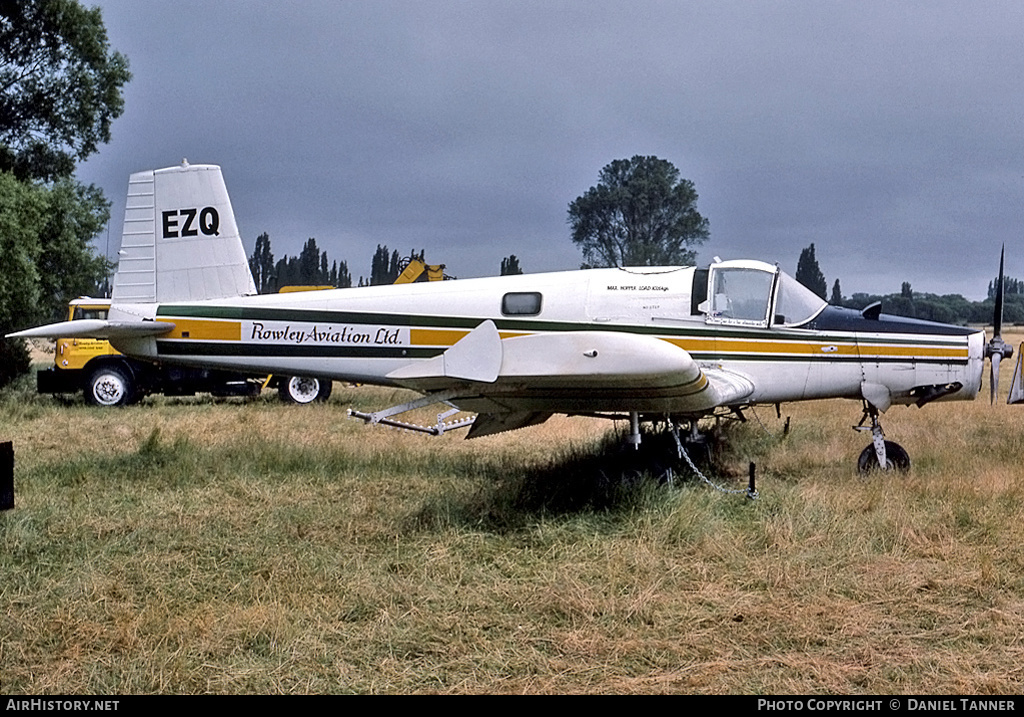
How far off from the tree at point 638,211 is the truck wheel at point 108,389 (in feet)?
71.8

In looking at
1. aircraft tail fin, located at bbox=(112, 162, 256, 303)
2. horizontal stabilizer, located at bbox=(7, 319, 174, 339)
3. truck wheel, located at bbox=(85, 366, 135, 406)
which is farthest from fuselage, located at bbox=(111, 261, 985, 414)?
truck wheel, located at bbox=(85, 366, 135, 406)

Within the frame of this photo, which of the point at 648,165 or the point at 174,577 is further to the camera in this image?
the point at 648,165

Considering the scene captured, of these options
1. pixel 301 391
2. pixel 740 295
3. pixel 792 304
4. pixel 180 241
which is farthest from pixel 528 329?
pixel 301 391

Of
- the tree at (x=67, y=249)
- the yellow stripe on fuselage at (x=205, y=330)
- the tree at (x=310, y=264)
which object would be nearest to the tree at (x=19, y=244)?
the tree at (x=67, y=249)

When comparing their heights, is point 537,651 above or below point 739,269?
below

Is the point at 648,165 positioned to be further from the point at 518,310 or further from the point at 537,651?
the point at 537,651

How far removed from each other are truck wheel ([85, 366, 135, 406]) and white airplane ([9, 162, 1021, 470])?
264 inches

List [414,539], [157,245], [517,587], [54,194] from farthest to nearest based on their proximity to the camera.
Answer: [54,194] < [157,245] < [414,539] < [517,587]

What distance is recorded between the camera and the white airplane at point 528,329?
21.1 ft

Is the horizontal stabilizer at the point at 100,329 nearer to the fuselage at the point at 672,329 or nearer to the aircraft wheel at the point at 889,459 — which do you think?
the fuselage at the point at 672,329

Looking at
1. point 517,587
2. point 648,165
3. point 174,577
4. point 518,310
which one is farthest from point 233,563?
point 648,165

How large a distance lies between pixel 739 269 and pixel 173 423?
8.63 meters
